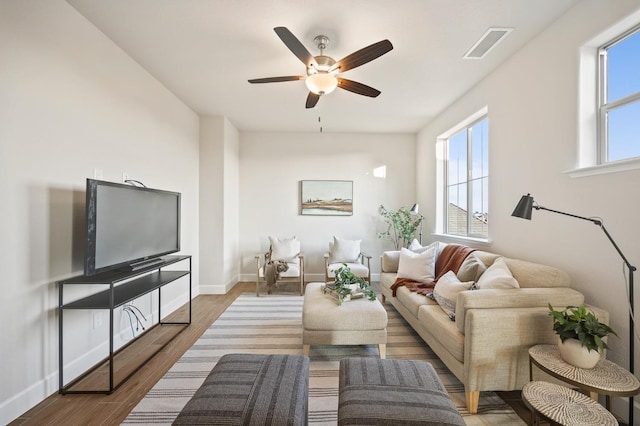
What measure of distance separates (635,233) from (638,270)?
0.22m

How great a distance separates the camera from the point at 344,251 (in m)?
4.78

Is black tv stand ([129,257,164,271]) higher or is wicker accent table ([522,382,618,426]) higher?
black tv stand ([129,257,164,271])

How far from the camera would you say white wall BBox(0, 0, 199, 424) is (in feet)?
5.65

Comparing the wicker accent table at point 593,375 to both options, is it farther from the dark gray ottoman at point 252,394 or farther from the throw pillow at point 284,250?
the throw pillow at point 284,250

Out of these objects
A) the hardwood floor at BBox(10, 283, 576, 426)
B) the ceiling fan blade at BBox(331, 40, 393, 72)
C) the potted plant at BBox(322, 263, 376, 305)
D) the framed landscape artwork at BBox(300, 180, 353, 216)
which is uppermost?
the ceiling fan blade at BBox(331, 40, 393, 72)

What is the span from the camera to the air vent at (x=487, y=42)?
2361mm

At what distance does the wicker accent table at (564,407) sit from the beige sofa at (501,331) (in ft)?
1.15

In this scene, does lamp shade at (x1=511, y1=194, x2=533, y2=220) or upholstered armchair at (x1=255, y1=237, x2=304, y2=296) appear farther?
upholstered armchair at (x1=255, y1=237, x2=304, y2=296)

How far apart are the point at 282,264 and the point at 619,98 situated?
396 cm

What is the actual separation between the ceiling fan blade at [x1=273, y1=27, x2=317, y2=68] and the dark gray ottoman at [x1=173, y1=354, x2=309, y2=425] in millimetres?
2073

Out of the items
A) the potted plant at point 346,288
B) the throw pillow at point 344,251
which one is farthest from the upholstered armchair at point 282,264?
the potted plant at point 346,288

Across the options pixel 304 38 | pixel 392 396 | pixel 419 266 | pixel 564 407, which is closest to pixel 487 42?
pixel 304 38

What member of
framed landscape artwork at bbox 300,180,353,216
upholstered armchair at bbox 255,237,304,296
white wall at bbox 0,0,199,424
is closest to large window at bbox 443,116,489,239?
framed landscape artwork at bbox 300,180,353,216

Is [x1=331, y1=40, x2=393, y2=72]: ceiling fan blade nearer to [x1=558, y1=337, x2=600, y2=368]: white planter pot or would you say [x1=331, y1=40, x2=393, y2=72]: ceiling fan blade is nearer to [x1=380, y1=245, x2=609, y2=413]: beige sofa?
[x1=380, y1=245, x2=609, y2=413]: beige sofa
